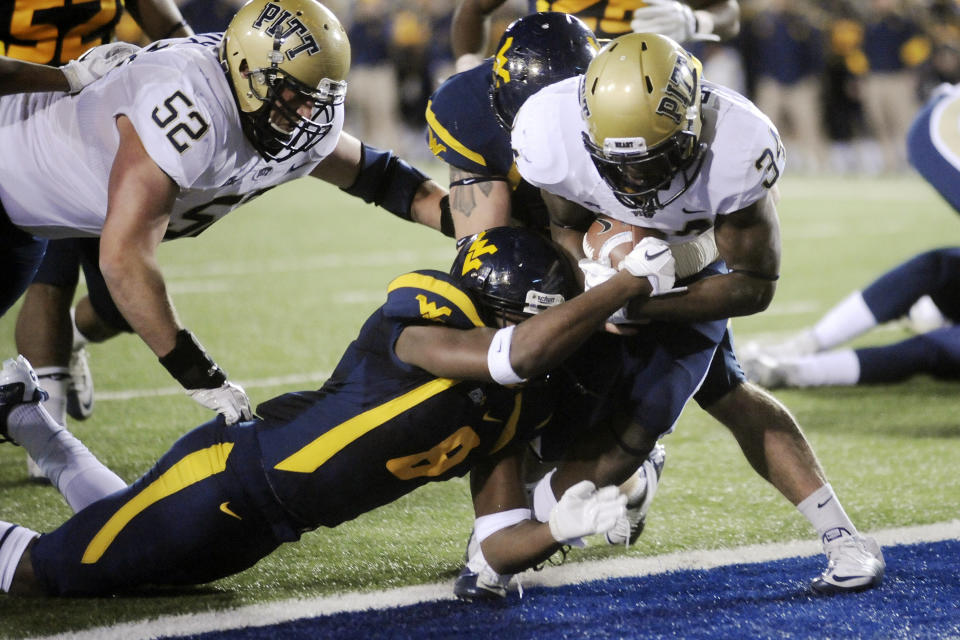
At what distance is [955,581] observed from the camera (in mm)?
2637

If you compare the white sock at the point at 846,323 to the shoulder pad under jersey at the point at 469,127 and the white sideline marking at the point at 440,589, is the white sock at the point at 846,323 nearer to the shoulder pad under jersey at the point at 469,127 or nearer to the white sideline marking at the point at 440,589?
the white sideline marking at the point at 440,589

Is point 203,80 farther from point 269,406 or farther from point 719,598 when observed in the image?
point 719,598

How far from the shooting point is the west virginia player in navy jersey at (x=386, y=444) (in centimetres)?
237

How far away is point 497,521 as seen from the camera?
253cm

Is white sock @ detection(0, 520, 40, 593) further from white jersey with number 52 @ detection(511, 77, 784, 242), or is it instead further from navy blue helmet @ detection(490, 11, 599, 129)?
navy blue helmet @ detection(490, 11, 599, 129)

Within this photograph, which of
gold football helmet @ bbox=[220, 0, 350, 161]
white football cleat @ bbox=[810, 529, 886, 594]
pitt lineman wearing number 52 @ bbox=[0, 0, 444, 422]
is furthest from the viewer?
gold football helmet @ bbox=[220, 0, 350, 161]

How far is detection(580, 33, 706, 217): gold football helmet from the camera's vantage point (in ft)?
8.02

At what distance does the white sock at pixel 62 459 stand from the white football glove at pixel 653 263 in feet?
4.49

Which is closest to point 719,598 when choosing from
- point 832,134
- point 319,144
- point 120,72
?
point 319,144

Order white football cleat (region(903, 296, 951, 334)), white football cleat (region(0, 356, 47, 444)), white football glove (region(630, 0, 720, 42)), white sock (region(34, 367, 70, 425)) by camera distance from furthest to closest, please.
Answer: white football cleat (region(903, 296, 951, 334)) < white football glove (region(630, 0, 720, 42)) < white sock (region(34, 367, 70, 425)) < white football cleat (region(0, 356, 47, 444))

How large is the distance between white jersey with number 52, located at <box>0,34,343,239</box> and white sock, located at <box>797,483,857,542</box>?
4.98 ft

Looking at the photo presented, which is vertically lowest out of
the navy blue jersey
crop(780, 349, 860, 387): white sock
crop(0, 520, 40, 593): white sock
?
crop(780, 349, 860, 387): white sock

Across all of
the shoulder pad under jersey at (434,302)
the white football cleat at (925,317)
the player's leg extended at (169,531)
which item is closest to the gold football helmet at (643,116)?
the shoulder pad under jersey at (434,302)

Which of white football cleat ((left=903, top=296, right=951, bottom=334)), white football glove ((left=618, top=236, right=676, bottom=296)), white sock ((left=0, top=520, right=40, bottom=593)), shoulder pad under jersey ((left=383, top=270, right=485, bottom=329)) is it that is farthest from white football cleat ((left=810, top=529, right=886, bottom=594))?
white football cleat ((left=903, top=296, right=951, bottom=334))
